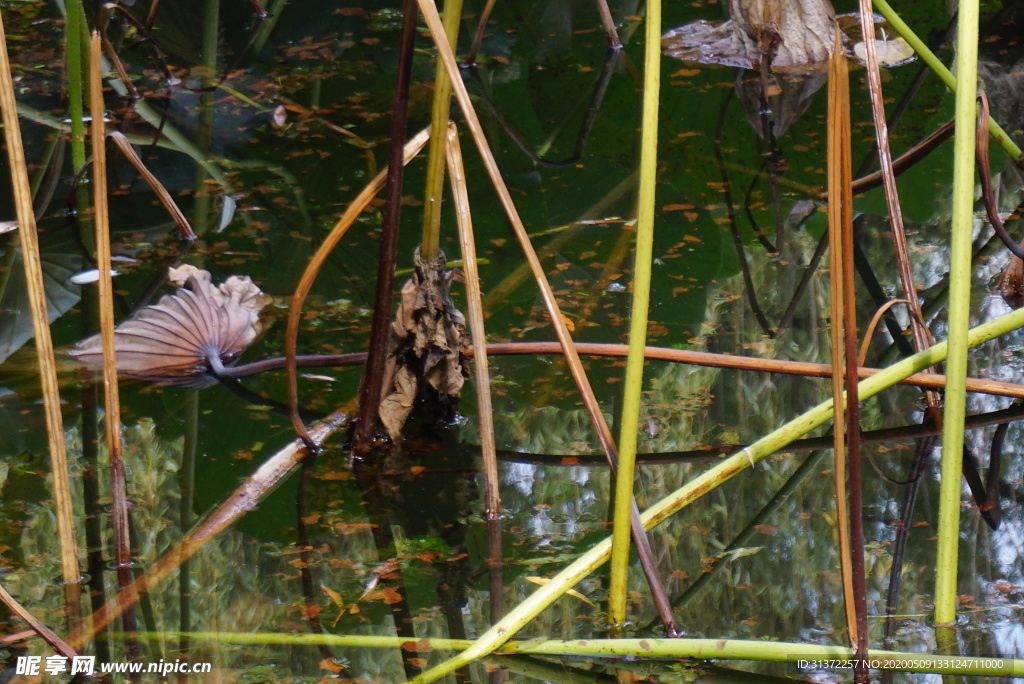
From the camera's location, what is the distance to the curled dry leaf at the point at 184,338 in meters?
2.30

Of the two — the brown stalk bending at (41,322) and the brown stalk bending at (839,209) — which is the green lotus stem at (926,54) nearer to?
the brown stalk bending at (839,209)

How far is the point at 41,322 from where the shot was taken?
1.45 meters

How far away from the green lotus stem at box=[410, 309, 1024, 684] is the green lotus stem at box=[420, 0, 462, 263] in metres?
0.65

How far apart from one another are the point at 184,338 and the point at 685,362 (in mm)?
1144

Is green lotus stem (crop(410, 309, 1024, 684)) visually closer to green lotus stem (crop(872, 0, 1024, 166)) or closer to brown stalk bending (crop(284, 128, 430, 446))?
green lotus stem (crop(872, 0, 1024, 166))

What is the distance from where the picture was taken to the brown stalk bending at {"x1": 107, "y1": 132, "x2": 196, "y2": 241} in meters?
2.61

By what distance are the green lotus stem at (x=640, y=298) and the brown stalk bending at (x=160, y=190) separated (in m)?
1.68

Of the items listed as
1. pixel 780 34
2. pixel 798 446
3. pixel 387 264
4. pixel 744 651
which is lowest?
pixel 744 651

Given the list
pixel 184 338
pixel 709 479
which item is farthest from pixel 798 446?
pixel 184 338

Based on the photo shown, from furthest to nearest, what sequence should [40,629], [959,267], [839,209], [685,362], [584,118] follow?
1. [584,118]
2. [685,362]
3. [40,629]
4. [959,267]
5. [839,209]

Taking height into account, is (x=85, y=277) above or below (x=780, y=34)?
below

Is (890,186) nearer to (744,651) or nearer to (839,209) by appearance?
(839,209)

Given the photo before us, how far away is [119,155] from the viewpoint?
11.5 feet

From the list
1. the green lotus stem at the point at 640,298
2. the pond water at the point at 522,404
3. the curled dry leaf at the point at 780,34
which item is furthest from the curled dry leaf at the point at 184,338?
the curled dry leaf at the point at 780,34
